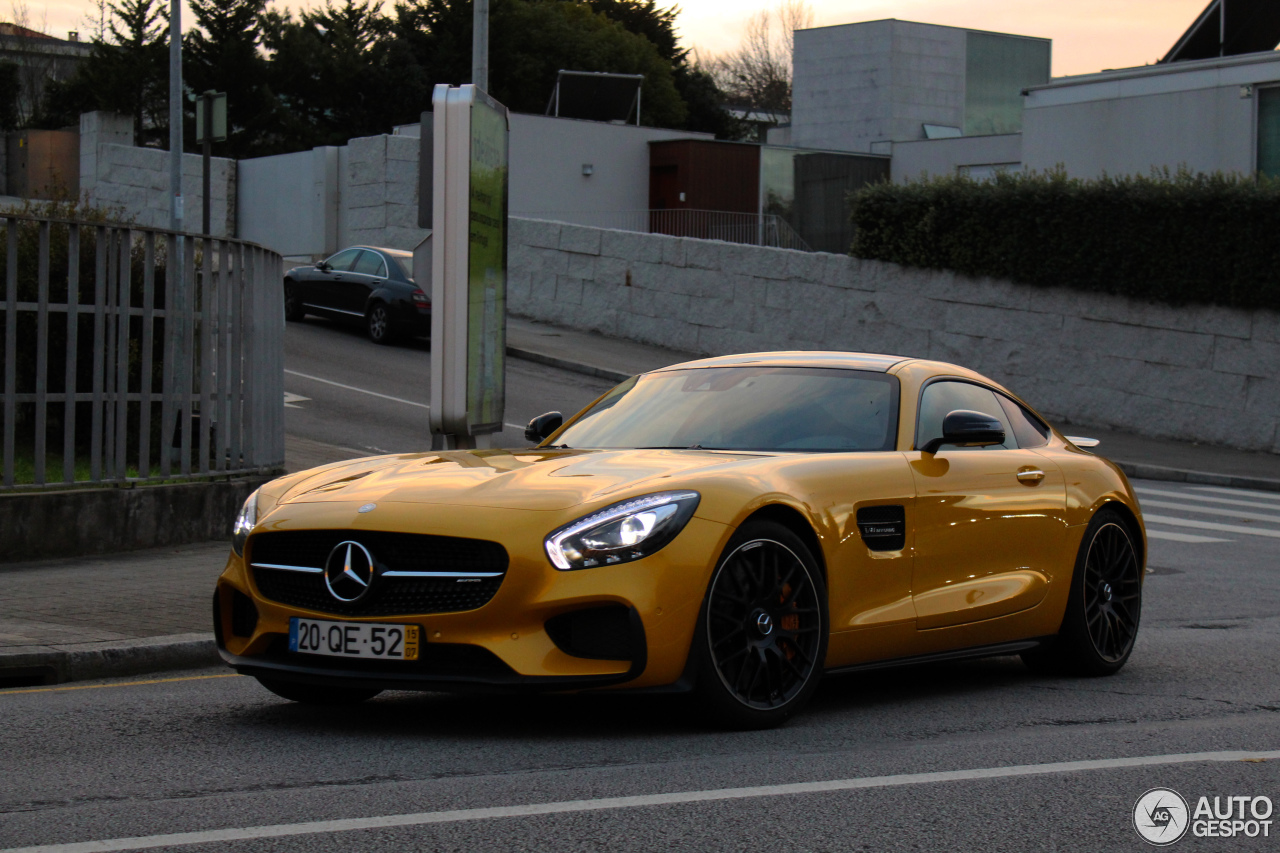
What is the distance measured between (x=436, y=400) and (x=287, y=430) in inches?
313

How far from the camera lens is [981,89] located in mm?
68875

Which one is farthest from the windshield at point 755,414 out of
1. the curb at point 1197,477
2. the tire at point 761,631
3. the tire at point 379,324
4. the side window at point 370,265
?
the side window at point 370,265

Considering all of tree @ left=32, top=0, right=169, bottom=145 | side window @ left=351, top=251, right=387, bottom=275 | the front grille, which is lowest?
the front grille

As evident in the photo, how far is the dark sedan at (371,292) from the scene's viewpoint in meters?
26.8

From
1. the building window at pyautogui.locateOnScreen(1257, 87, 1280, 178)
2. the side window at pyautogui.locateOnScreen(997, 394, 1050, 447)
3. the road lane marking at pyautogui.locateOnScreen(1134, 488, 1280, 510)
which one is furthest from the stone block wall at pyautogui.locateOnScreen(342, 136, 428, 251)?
the side window at pyautogui.locateOnScreen(997, 394, 1050, 447)

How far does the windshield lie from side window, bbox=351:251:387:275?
67.5ft

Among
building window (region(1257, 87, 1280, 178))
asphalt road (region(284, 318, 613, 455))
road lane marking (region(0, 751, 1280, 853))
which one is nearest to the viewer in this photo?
road lane marking (region(0, 751, 1280, 853))

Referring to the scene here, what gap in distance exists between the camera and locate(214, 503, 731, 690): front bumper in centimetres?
519

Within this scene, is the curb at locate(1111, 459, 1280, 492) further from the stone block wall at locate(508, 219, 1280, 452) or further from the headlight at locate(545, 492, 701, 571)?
the headlight at locate(545, 492, 701, 571)

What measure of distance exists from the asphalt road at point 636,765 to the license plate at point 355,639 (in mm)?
332

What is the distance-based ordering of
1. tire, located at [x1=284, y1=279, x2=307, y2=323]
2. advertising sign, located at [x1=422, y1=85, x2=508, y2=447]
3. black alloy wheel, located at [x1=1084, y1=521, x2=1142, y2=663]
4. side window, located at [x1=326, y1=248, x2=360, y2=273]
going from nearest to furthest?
black alloy wheel, located at [x1=1084, y1=521, x2=1142, y2=663] → advertising sign, located at [x1=422, y1=85, x2=508, y2=447] → side window, located at [x1=326, y1=248, x2=360, y2=273] → tire, located at [x1=284, y1=279, x2=307, y2=323]

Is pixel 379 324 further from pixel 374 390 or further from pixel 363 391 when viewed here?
pixel 363 391

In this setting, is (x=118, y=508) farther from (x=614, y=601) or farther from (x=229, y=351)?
(x=614, y=601)

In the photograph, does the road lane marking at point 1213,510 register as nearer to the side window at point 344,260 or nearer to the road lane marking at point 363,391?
the road lane marking at point 363,391
